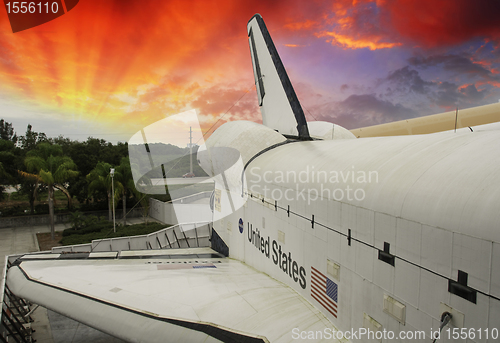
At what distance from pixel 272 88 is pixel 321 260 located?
18.8ft

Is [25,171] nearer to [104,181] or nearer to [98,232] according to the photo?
[104,181]

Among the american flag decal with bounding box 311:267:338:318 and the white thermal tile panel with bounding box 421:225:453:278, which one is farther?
the american flag decal with bounding box 311:267:338:318

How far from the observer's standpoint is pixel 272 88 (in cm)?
816

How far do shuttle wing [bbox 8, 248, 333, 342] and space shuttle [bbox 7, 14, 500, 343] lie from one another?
19 mm

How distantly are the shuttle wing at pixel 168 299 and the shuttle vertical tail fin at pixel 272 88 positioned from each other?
3.63m

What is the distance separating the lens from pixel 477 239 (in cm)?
184

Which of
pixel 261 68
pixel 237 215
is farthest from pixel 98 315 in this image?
pixel 261 68

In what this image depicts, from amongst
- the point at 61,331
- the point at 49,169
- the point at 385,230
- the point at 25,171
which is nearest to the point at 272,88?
the point at 385,230

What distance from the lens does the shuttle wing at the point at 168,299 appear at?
3.45m

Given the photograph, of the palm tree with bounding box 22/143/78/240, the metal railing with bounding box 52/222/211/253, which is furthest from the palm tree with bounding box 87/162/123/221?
the metal railing with bounding box 52/222/211/253

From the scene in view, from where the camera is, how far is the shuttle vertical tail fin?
23.5 feet

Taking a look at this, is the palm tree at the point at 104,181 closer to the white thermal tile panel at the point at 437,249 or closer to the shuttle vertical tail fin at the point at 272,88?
the shuttle vertical tail fin at the point at 272,88

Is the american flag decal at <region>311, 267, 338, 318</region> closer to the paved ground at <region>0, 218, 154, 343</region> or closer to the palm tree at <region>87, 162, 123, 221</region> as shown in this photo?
the paved ground at <region>0, 218, 154, 343</region>

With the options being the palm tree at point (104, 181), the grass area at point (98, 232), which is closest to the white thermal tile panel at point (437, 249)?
the grass area at point (98, 232)
